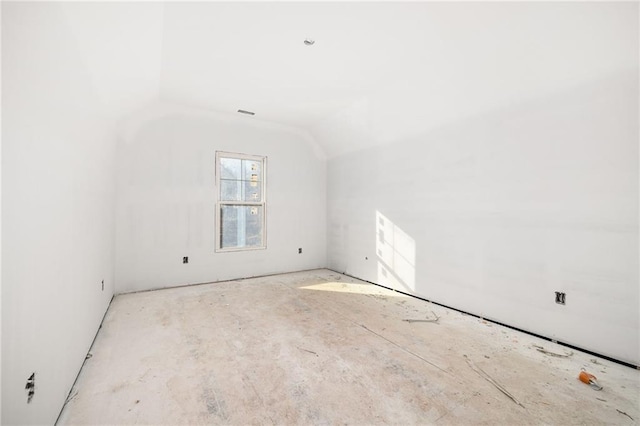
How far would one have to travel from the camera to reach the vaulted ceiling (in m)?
2.07

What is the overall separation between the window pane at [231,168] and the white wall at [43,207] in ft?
8.65

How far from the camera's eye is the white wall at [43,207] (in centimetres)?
106

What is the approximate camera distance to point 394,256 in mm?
4359

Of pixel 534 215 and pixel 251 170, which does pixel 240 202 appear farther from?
pixel 534 215

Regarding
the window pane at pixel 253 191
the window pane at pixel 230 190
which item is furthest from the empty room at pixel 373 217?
the window pane at pixel 253 191

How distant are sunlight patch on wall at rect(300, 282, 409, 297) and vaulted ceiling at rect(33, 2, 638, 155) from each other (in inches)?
93.6

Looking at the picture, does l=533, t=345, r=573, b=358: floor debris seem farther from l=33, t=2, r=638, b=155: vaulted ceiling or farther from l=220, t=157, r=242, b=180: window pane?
l=220, t=157, r=242, b=180: window pane

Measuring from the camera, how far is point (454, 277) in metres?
3.49

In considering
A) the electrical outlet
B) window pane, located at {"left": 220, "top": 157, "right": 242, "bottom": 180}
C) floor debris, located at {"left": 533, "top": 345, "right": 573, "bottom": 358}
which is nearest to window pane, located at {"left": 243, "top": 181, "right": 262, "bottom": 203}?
window pane, located at {"left": 220, "top": 157, "right": 242, "bottom": 180}

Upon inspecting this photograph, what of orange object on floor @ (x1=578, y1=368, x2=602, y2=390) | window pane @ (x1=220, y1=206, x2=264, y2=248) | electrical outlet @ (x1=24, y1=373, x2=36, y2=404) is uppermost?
window pane @ (x1=220, y1=206, x2=264, y2=248)

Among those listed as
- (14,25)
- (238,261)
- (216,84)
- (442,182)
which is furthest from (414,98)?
(238,261)

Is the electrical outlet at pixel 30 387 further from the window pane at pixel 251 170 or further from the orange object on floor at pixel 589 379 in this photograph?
the window pane at pixel 251 170

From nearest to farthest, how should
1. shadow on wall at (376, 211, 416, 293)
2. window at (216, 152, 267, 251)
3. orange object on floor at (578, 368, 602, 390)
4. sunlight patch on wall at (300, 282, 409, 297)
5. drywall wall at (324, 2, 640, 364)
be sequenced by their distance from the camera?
orange object on floor at (578, 368, 602, 390) < drywall wall at (324, 2, 640, 364) < shadow on wall at (376, 211, 416, 293) < sunlight patch on wall at (300, 282, 409, 297) < window at (216, 152, 267, 251)

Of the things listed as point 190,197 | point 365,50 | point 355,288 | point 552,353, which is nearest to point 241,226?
point 190,197
